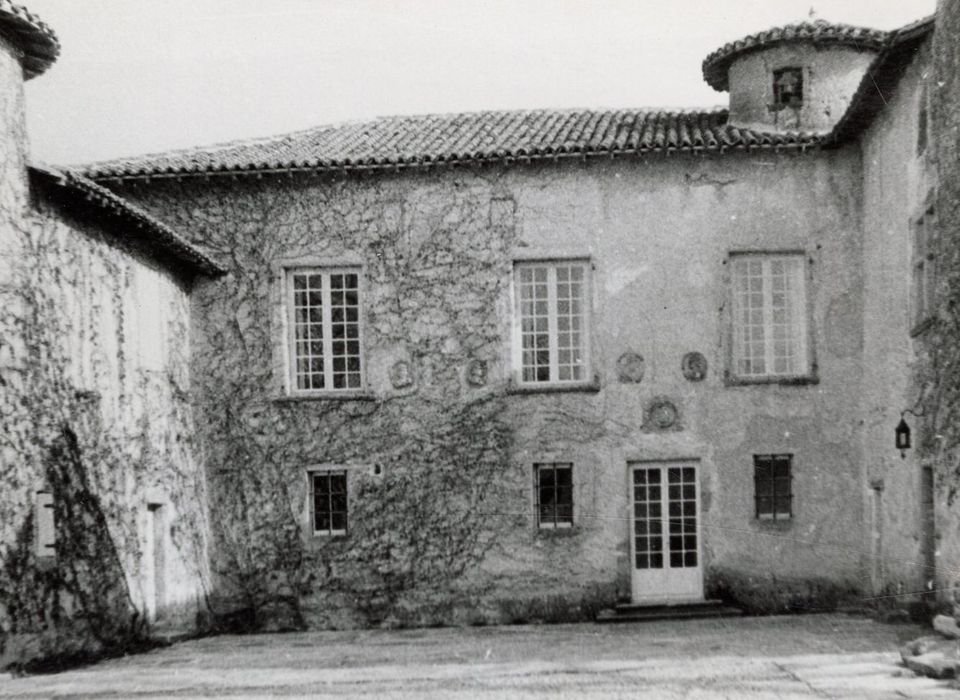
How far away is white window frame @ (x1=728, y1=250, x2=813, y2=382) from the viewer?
1678cm

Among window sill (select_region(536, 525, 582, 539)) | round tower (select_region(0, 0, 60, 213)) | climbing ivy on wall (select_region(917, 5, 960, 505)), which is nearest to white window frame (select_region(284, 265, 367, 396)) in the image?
window sill (select_region(536, 525, 582, 539))

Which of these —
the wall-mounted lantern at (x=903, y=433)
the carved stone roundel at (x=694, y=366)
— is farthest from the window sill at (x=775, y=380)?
the wall-mounted lantern at (x=903, y=433)

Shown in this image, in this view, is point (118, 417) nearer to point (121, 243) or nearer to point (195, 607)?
point (121, 243)

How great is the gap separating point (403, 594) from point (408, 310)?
414 centimetres

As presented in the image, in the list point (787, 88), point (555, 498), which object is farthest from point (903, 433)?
point (787, 88)

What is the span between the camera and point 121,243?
14562 millimetres

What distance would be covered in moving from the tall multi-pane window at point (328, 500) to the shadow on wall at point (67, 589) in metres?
3.45

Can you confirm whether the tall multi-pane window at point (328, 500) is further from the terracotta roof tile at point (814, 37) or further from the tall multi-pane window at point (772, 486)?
the terracotta roof tile at point (814, 37)

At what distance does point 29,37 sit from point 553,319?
26.8 ft

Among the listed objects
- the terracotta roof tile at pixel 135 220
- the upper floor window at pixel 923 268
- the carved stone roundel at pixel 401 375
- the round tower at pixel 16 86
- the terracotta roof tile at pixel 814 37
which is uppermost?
the terracotta roof tile at pixel 814 37

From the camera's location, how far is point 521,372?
1706cm

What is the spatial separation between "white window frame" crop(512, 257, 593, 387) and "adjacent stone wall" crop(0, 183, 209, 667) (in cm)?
492

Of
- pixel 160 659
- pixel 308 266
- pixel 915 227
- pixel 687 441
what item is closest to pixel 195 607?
pixel 160 659

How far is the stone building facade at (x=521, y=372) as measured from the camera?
1662 cm
